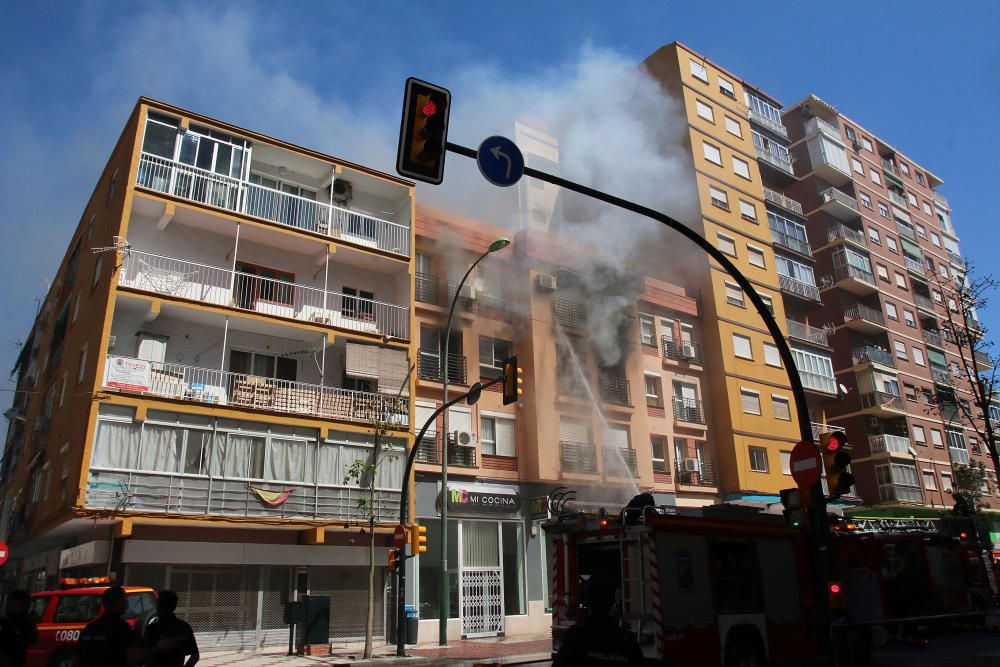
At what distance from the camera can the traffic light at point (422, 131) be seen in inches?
279

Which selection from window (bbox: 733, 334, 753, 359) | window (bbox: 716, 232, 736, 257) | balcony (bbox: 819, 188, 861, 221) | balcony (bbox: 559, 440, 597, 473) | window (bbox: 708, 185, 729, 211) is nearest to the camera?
balcony (bbox: 559, 440, 597, 473)

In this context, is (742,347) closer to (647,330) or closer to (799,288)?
(647,330)

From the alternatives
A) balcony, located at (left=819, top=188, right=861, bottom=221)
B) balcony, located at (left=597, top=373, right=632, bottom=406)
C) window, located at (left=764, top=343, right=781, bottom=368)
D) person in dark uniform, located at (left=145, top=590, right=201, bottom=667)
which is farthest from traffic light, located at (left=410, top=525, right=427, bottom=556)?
balcony, located at (left=819, top=188, right=861, bottom=221)

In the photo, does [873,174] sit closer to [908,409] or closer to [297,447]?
[908,409]

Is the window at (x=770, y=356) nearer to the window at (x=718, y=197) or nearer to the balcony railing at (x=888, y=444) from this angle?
the window at (x=718, y=197)

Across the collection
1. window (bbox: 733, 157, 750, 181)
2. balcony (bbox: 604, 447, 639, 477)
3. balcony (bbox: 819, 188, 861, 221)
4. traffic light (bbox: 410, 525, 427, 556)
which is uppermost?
balcony (bbox: 819, 188, 861, 221)

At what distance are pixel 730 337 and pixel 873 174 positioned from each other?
25704 millimetres

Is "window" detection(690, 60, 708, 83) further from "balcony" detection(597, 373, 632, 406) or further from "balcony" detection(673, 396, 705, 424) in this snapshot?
"balcony" detection(597, 373, 632, 406)

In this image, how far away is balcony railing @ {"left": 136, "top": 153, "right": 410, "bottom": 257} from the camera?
20.9m

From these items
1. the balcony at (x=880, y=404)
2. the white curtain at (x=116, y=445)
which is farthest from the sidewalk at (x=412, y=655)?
the balcony at (x=880, y=404)

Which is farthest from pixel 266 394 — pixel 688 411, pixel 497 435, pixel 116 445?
pixel 688 411

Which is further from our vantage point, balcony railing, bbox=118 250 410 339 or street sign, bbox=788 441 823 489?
balcony railing, bbox=118 250 410 339

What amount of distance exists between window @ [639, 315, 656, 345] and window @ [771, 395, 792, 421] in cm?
748

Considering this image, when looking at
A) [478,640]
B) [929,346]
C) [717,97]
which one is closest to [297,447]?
[478,640]
